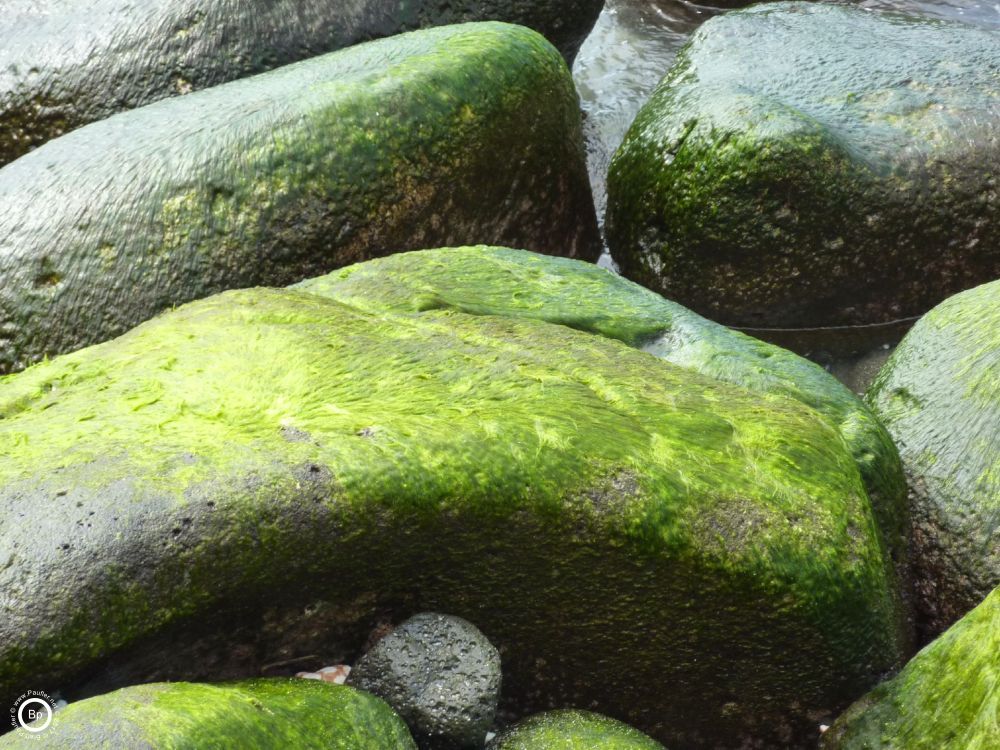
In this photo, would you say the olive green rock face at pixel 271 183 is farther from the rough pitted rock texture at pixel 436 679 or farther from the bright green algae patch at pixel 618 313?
the rough pitted rock texture at pixel 436 679

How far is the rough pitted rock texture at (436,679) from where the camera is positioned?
3100 mm

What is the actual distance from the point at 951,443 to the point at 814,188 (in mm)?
1518

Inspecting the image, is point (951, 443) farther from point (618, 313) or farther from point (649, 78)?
point (649, 78)

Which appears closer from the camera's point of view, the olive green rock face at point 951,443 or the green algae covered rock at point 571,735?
the green algae covered rock at point 571,735

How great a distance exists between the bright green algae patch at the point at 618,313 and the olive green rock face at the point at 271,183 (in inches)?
25.0

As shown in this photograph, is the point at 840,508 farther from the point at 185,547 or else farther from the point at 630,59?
the point at 630,59

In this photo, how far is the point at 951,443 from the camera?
417cm

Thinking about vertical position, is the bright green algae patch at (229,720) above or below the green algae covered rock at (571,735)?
above

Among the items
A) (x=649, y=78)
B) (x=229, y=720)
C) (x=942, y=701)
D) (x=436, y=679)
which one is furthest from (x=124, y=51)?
(x=942, y=701)

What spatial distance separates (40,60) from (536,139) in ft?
7.68

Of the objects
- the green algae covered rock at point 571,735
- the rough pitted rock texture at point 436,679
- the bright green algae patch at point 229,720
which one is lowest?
the green algae covered rock at point 571,735

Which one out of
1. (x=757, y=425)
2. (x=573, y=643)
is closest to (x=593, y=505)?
(x=573, y=643)

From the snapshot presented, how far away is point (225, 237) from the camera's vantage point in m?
4.77

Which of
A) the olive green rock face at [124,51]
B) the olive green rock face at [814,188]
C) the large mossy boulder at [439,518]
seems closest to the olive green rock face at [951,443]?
the large mossy boulder at [439,518]
